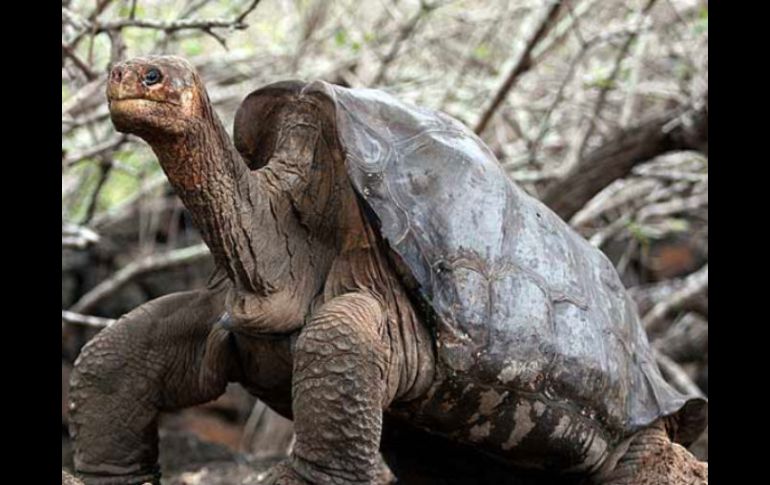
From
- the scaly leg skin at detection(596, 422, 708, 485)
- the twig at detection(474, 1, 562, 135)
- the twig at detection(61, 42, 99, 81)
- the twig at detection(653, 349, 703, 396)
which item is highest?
the twig at detection(474, 1, 562, 135)

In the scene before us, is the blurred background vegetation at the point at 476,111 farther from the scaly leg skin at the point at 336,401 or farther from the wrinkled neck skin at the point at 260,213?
the scaly leg skin at the point at 336,401

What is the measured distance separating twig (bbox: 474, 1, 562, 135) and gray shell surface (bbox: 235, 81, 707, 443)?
82.0 inches

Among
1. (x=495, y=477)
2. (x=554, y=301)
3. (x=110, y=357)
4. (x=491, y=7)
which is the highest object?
(x=491, y=7)

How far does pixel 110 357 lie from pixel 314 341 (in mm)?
717

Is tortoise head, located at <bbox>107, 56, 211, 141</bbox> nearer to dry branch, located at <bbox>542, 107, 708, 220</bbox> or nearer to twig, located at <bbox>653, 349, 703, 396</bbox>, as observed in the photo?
dry branch, located at <bbox>542, 107, 708, 220</bbox>

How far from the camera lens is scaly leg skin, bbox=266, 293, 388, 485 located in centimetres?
246

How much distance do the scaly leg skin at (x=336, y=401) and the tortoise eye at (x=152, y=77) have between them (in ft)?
2.15

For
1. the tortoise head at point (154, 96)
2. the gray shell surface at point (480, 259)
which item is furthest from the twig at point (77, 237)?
the tortoise head at point (154, 96)

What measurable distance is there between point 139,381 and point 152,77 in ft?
3.25

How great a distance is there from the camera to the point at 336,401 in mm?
2455

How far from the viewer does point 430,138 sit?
2.84 m

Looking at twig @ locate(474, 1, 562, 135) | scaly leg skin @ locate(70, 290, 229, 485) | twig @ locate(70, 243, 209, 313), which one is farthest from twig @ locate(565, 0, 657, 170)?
scaly leg skin @ locate(70, 290, 229, 485)
